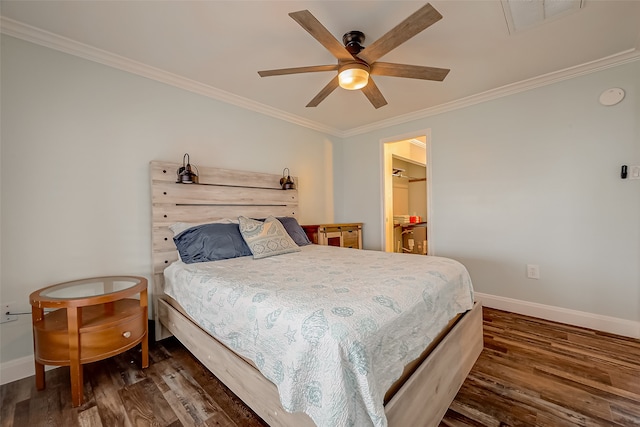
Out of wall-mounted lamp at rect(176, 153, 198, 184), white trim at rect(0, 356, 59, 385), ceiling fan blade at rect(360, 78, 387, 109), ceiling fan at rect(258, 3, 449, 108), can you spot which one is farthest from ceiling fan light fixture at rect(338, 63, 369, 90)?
white trim at rect(0, 356, 59, 385)

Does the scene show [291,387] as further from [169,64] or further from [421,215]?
[421,215]

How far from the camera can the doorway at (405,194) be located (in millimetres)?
3910

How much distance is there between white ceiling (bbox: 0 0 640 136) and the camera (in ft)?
5.53

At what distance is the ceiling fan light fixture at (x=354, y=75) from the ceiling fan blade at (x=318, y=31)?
61mm

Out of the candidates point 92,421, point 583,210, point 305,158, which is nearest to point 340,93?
point 305,158

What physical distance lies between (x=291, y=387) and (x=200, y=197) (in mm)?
2139

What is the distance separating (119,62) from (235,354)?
2529 mm

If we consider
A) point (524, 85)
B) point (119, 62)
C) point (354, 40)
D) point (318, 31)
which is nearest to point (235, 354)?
point (318, 31)

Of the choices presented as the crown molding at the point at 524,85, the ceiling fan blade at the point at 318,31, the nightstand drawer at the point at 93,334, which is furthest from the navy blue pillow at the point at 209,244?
the crown molding at the point at 524,85

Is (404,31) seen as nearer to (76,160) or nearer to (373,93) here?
(373,93)

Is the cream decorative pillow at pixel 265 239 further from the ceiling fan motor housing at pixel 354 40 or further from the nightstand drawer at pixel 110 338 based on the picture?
the ceiling fan motor housing at pixel 354 40

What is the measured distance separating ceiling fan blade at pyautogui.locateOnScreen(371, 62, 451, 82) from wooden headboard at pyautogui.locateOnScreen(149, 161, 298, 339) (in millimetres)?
1791

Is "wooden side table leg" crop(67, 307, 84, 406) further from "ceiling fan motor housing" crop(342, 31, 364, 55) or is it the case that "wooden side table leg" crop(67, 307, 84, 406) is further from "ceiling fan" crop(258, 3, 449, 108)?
"ceiling fan motor housing" crop(342, 31, 364, 55)

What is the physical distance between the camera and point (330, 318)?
101cm
